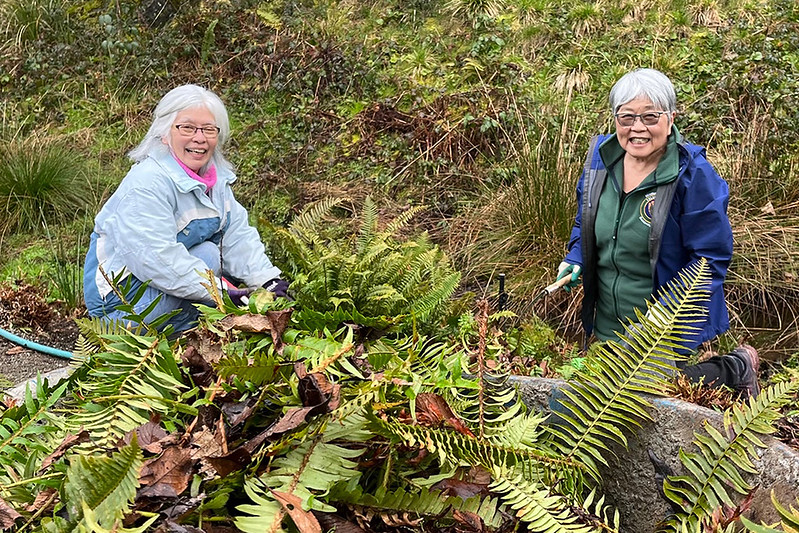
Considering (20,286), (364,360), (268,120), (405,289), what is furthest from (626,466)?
(268,120)

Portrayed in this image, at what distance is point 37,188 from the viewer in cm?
592

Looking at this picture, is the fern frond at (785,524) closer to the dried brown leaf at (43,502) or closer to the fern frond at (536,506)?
the fern frond at (536,506)

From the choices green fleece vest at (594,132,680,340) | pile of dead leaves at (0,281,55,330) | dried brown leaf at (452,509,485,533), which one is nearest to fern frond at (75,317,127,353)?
dried brown leaf at (452,509,485,533)

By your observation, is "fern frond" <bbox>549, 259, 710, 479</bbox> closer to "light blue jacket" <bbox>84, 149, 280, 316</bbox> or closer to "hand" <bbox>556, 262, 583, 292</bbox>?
"hand" <bbox>556, 262, 583, 292</bbox>

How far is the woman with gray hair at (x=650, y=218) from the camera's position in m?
2.83

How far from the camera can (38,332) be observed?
452 cm

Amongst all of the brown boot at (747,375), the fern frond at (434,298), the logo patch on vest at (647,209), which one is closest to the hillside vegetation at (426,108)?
the brown boot at (747,375)

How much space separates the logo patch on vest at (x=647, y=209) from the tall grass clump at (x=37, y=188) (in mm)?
4600

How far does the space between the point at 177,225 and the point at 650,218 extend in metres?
1.98

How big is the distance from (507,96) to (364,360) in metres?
5.24

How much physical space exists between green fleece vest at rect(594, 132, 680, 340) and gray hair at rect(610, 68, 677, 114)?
6.0 inches

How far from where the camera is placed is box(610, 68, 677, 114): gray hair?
285 centimetres

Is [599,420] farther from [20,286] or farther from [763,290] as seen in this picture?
[20,286]

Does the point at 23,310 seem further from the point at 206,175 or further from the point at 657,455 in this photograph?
the point at 657,455
